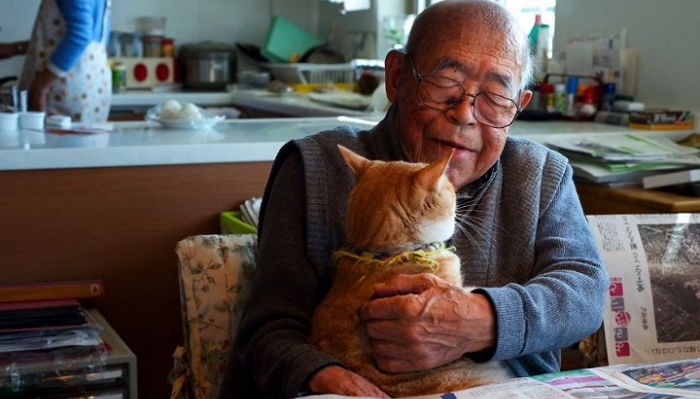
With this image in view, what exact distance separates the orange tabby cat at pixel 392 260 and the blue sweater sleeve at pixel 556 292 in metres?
0.07

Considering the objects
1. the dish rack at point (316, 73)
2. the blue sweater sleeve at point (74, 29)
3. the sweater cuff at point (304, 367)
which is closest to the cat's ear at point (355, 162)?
the sweater cuff at point (304, 367)

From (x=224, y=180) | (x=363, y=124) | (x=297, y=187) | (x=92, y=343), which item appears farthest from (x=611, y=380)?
(x=363, y=124)

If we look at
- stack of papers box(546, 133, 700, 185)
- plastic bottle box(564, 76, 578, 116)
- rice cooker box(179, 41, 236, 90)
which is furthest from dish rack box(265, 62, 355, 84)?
stack of papers box(546, 133, 700, 185)

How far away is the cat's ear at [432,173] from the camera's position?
120cm

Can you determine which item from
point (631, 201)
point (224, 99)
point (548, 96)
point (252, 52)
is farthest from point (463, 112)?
point (252, 52)

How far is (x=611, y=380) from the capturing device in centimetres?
114

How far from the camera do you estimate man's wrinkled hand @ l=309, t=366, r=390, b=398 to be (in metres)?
1.18

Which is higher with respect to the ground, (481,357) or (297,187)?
(297,187)

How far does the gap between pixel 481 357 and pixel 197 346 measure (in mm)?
531

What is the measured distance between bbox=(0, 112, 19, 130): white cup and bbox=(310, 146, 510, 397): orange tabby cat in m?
1.39

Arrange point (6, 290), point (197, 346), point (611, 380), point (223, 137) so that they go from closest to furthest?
1. point (611, 380)
2. point (197, 346)
3. point (6, 290)
4. point (223, 137)

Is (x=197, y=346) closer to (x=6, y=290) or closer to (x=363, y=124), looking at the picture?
(x=6, y=290)

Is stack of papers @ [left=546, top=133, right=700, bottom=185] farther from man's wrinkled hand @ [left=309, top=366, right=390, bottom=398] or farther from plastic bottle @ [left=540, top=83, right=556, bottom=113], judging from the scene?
man's wrinkled hand @ [left=309, top=366, right=390, bottom=398]

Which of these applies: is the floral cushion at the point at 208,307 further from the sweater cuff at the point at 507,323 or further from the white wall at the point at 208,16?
the white wall at the point at 208,16
